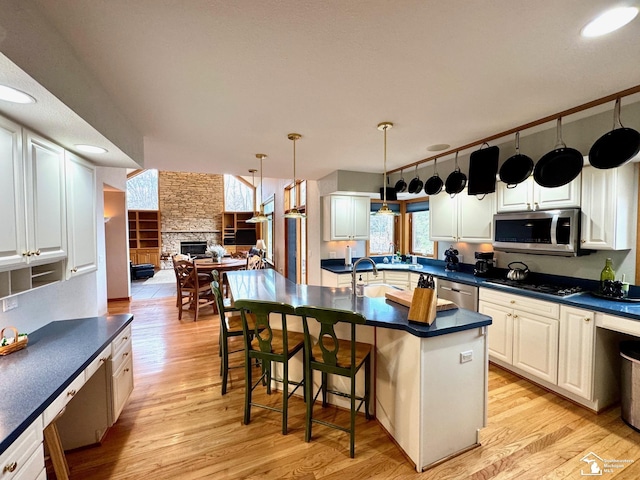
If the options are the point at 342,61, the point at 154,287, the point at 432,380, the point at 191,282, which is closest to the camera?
the point at 342,61

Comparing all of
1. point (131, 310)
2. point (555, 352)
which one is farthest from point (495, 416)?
point (131, 310)

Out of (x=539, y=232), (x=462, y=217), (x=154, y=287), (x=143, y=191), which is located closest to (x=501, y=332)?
(x=539, y=232)

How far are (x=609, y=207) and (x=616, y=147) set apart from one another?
58 cm

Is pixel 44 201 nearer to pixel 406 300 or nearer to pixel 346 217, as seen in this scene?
pixel 406 300

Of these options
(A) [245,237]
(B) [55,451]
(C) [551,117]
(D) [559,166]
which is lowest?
(B) [55,451]

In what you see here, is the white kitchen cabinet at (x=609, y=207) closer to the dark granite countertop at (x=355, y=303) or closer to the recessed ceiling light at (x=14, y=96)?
the dark granite countertop at (x=355, y=303)

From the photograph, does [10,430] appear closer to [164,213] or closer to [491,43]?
[491,43]

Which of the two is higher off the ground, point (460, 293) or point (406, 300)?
point (406, 300)

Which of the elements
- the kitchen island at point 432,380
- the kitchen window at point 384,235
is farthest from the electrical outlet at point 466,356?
the kitchen window at point 384,235

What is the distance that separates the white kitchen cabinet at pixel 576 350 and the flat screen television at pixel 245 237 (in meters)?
10.8

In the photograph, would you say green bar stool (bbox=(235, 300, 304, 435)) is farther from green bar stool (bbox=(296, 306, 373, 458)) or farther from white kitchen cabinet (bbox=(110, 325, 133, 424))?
white kitchen cabinet (bbox=(110, 325, 133, 424))

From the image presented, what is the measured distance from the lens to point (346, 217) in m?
4.54

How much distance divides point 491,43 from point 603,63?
79cm

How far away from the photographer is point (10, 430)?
3.38ft
